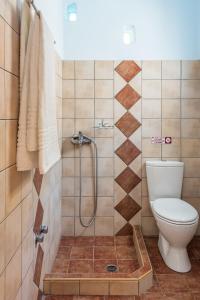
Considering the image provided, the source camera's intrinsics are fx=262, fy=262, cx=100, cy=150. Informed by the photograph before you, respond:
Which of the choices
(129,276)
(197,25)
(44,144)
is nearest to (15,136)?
(44,144)

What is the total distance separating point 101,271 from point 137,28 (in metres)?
2.24

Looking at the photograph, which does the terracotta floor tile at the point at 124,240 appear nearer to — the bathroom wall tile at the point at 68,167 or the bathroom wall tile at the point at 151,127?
the bathroom wall tile at the point at 68,167

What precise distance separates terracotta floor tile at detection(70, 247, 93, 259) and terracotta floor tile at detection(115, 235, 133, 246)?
0.95 feet

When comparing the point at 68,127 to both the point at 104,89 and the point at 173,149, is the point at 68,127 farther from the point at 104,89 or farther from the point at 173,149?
the point at 173,149

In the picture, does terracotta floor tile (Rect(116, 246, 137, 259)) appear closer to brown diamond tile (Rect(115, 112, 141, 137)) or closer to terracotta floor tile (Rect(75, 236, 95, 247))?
terracotta floor tile (Rect(75, 236, 95, 247))

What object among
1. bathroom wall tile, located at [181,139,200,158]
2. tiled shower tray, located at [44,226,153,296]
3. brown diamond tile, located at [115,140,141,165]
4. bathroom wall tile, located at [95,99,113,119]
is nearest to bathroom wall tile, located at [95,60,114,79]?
bathroom wall tile, located at [95,99,113,119]

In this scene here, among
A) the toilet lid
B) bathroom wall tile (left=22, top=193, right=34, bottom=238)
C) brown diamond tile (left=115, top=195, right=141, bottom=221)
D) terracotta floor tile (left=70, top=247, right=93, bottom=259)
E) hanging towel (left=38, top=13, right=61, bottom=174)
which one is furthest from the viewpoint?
brown diamond tile (left=115, top=195, right=141, bottom=221)

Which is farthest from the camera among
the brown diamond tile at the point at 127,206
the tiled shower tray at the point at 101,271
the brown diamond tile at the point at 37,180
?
the brown diamond tile at the point at 127,206

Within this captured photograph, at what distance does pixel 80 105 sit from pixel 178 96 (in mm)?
963

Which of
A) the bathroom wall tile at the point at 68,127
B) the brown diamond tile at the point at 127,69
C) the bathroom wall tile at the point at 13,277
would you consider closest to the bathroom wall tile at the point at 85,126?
the bathroom wall tile at the point at 68,127

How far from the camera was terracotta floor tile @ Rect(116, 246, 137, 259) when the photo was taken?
7.50 feet

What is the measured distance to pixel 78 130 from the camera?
2582mm

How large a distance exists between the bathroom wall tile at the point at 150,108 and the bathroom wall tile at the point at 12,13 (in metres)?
1.61

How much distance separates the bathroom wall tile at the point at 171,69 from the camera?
255cm
